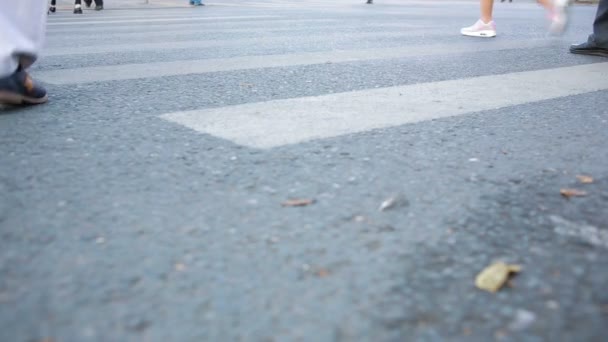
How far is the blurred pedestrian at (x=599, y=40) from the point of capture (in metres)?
4.89

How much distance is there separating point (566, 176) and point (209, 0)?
15390mm

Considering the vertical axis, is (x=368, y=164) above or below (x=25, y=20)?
below

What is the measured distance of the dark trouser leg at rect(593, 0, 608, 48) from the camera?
4.88 metres

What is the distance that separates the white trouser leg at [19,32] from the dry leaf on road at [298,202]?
1562 millimetres

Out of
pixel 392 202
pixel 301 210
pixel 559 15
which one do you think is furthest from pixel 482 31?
pixel 301 210

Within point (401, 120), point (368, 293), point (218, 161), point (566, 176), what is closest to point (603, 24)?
point (401, 120)

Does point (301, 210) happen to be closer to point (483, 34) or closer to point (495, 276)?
point (495, 276)

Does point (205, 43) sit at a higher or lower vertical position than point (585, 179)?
higher

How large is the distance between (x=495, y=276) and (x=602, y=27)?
14.3 feet

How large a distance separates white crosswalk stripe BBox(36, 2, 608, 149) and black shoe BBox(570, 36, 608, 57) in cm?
51

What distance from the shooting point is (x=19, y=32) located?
2719 millimetres

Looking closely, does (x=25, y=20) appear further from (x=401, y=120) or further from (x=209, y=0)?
(x=209, y=0)

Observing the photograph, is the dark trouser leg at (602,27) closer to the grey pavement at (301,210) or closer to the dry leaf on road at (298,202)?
the grey pavement at (301,210)

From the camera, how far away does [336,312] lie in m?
1.14
